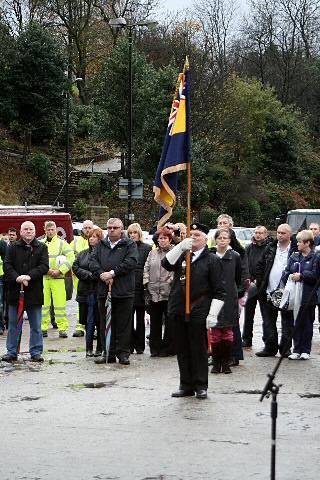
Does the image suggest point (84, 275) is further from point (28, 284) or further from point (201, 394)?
point (201, 394)

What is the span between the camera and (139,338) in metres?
14.7

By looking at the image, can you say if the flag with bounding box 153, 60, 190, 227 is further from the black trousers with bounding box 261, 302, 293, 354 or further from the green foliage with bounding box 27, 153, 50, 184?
the green foliage with bounding box 27, 153, 50, 184

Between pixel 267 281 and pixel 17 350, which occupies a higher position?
pixel 267 281

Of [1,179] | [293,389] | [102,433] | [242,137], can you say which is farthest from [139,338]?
[242,137]

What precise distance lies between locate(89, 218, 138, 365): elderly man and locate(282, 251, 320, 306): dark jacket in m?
2.16

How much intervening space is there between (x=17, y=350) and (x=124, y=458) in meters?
6.16

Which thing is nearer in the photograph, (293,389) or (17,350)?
(293,389)

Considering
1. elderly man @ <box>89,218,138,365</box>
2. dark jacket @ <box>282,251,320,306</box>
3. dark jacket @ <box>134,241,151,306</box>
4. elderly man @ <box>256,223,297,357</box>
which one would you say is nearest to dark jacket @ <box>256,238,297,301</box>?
elderly man @ <box>256,223,297,357</box>

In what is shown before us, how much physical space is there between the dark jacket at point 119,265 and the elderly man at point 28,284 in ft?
2.63

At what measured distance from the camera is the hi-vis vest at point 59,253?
17078 mm

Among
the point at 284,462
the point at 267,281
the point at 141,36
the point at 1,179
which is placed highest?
the point at 141,36

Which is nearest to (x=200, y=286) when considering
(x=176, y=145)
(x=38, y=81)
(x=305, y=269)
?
(x=176, y=145)

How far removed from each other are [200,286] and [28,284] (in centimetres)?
355

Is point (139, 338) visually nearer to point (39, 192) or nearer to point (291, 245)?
point (291, 245)
